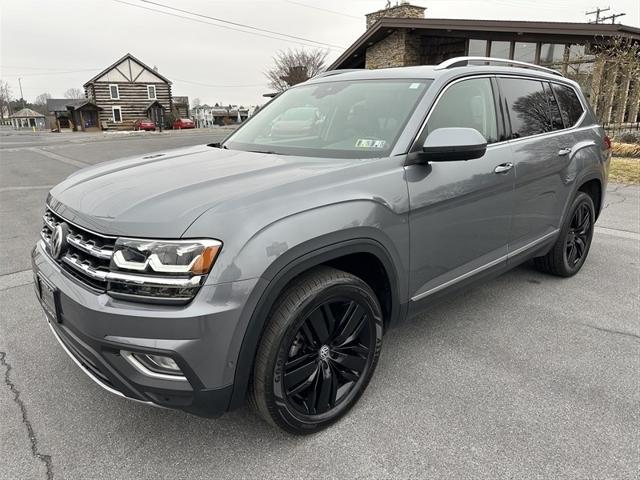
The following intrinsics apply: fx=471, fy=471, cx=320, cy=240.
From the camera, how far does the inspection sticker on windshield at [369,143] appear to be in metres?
2.67

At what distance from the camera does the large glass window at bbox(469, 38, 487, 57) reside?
662 inches

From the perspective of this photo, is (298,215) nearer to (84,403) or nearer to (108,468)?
(108,468)

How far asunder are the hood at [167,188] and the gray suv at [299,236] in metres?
0.01

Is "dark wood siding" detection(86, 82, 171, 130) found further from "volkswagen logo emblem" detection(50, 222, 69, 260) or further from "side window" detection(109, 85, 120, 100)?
"volkswagen logo emblem" detection(50, 222, 69, 260)

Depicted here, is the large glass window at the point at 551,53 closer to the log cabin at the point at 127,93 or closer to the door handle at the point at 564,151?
the door handle at the point at 564,151

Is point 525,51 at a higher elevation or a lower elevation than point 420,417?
higher

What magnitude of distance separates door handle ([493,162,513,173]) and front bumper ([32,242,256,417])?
195 cm

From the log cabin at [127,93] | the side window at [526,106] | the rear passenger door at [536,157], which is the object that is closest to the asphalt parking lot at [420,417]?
the rear passenger door at [536,157]

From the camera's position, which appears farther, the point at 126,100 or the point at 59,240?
the point at 126,100

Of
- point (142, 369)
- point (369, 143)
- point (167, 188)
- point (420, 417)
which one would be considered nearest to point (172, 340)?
point (142, 369)

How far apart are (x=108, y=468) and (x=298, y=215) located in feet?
4.67

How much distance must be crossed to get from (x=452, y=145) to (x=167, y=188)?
1428 mm

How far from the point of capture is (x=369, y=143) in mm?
2729

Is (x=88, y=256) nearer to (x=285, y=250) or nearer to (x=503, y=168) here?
(x=285, y=250)
